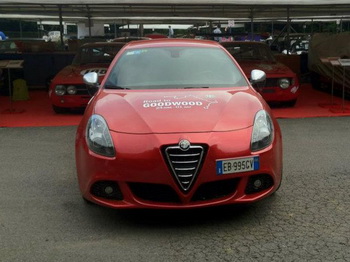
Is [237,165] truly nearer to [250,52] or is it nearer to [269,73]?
[269,73]

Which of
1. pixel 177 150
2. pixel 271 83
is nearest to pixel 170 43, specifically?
pixel 177 150

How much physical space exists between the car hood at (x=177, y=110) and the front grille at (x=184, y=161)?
0.18m

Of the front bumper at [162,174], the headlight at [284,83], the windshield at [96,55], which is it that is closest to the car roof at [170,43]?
the front bumper at [162,174]

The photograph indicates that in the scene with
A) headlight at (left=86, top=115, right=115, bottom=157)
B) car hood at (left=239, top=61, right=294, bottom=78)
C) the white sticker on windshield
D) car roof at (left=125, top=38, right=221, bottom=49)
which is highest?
car roof at (left=125, top=38, right=221, bottom=49)

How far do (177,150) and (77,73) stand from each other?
20.2 ft

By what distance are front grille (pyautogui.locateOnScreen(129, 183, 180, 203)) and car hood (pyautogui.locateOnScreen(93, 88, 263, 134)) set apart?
1.47 feet

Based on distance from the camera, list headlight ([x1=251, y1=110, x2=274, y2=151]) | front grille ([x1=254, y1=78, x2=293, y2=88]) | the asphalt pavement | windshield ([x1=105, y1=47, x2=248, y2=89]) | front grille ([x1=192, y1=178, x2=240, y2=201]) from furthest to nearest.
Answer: front grille ([x1=254, y1=78, x2=293, y2=88]) < windshield ([x1=105, y1=47, x2=248, y2=89]) < headlight ([x1=251, y1=110, x2=274, y2=151]) < front grille ([x1=192, y1=178, x2=240, y2=201]) < the asphalt pavement

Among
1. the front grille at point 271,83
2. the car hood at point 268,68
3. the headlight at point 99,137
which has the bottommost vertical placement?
the front grille at point 271,83

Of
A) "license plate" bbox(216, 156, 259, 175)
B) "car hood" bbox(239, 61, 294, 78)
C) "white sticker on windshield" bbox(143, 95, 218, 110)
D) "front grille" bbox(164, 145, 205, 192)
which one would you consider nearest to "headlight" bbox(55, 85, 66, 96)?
"car hood" bbox(239, 61, 294, 78)

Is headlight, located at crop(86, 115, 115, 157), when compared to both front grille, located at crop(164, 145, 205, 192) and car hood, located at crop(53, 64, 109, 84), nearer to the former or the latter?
front grille, located at crop(164, 145, 205, 192)

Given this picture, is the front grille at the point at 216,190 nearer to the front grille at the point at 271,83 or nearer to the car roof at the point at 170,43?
the car roof at the point at 170,43

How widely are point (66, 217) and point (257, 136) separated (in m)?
1.90

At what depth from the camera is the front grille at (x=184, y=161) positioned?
365 centimetres

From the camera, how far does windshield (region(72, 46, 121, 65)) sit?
1016 centimetres
